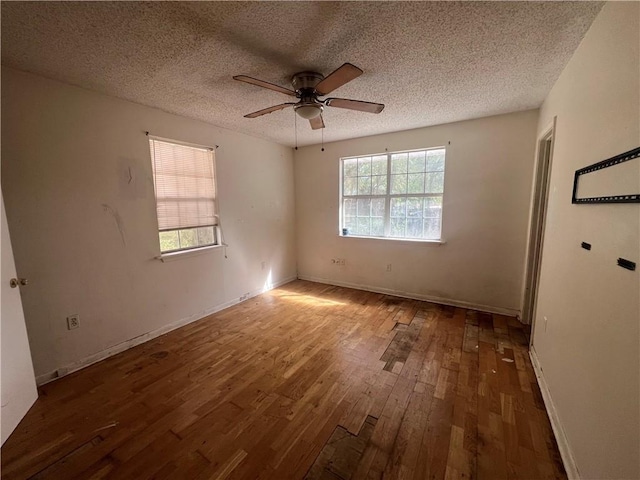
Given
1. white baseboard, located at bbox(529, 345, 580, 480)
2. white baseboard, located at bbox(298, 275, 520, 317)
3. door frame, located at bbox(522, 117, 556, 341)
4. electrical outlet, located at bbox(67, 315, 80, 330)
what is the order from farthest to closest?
white baseboard, located at bbox(298, 275, 520, 317)
door frame, located at bbox(522, 117, 556, 341)
electrical outlet, located at bbox(67, 315, 80, 330)
white baseboard, located at bbox(529, 345, 580, 480)

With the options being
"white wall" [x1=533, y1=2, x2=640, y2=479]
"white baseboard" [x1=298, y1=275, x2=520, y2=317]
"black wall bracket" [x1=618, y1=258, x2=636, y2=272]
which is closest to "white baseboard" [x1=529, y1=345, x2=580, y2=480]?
"white wall" [x1=533, y1=2, x2=640, y2=479]

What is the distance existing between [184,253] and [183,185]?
2.58 ft

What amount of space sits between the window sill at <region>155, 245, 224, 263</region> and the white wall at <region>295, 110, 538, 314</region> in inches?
80.4

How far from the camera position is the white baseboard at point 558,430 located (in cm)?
129

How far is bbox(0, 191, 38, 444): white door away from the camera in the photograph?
154 cm

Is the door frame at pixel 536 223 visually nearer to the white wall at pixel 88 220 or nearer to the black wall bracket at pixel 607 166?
the black wall bracket at pixel 607 166

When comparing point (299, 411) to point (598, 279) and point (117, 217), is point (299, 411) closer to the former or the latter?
point (598, 279)

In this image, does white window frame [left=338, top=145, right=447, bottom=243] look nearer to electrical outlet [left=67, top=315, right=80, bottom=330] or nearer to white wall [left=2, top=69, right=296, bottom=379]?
white wall [left=2, top=69, right=296, bottom=379]

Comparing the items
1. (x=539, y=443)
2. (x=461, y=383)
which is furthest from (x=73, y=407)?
(x=539, y=443)

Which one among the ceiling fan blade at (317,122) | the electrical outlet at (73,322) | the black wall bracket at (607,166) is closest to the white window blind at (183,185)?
the electrical outlet at (73,322)

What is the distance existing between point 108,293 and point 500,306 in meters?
4.34

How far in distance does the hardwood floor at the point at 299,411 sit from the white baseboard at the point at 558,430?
0.12ft

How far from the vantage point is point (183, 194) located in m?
2.96

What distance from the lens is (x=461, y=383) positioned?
1990mm
